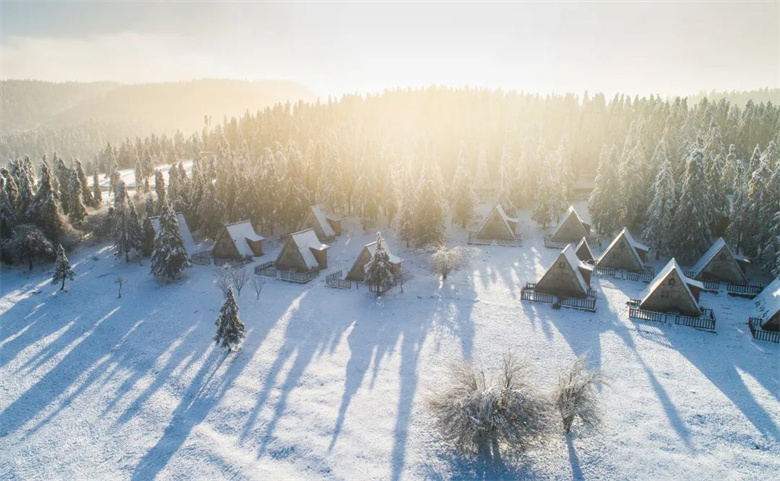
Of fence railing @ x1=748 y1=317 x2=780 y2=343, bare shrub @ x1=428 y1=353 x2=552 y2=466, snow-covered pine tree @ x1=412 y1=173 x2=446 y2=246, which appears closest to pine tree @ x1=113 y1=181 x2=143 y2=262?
snow-covered pine tree @ x1=412 y1=173 x2=446 y2=246

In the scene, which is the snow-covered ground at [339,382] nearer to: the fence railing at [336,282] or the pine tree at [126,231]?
the fence railing at [336,282]

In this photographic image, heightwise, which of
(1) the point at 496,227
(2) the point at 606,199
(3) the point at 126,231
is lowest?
(3) the point at 126,231

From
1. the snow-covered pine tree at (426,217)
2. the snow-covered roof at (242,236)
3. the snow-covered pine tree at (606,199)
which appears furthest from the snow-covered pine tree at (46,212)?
the snow-covered pine tree at (606,199)

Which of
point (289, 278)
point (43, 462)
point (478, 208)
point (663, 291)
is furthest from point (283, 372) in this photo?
point (478, 208)

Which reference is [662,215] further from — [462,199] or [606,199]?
[462,199]

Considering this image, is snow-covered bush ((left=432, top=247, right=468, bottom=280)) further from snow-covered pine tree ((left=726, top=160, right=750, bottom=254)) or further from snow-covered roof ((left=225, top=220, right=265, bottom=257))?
snow-covered pine tree ((left=726, top=160, right=750, bottom=254))

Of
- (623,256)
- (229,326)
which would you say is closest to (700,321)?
(623,256)
